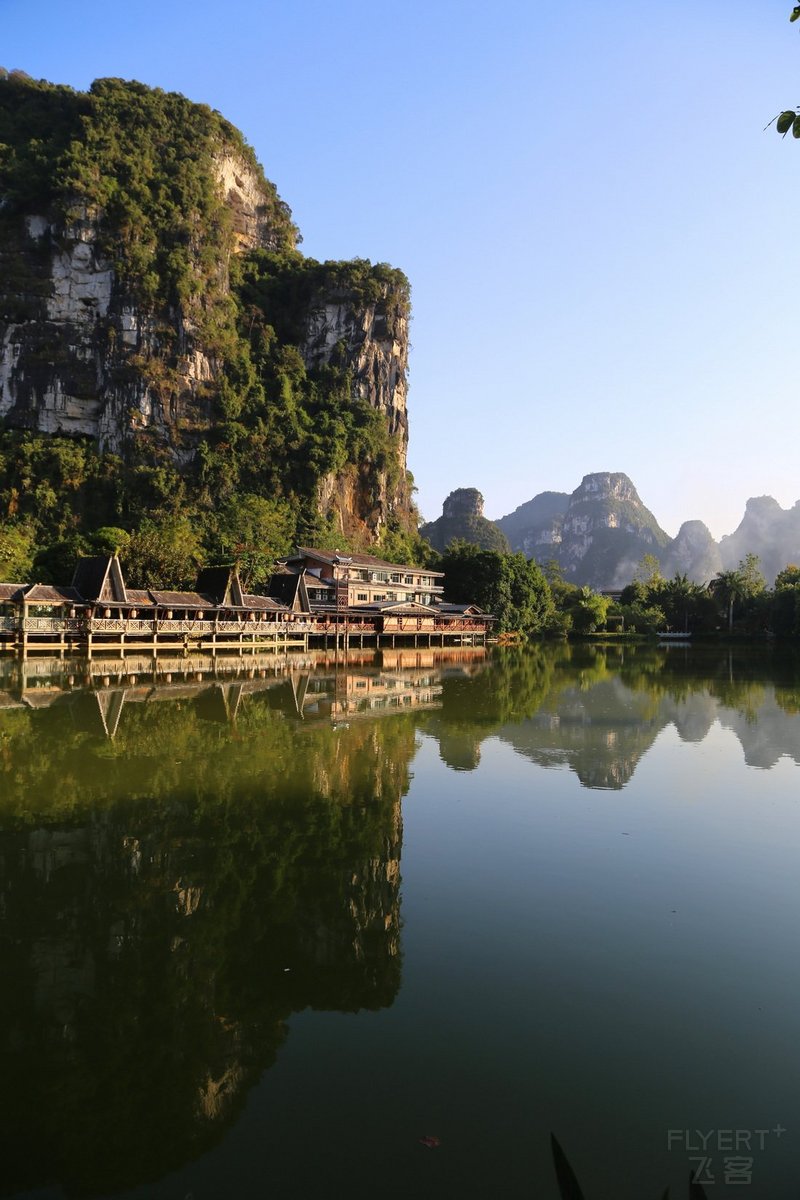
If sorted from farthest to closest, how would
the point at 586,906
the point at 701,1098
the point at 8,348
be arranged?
the point at 8,348 → the point at 586,906 → the point at 701,1098

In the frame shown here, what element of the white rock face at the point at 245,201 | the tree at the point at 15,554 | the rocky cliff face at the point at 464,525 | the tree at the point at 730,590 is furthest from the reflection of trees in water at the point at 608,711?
the rocky cliff face at the point at 464,525

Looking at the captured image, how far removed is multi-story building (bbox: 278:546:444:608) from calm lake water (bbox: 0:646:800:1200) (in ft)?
112

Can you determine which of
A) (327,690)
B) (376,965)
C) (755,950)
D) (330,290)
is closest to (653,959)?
(755,950)

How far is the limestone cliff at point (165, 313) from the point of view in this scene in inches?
2237

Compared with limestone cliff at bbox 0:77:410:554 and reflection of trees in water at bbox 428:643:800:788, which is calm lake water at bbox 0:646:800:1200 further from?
limestone cliff at bbox 0:77:410:554

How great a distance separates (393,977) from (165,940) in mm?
2104

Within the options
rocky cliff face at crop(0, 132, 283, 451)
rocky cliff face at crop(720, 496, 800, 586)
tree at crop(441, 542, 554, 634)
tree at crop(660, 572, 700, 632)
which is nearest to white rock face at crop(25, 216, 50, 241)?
rocky cliff face at crop(0, 132, 283, 451)

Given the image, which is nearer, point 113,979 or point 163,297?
point 113,979

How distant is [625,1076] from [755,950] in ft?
8.14

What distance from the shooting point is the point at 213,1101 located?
15.6ft

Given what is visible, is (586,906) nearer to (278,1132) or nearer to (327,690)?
(278,1132)

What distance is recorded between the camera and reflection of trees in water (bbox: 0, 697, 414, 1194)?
4582mm

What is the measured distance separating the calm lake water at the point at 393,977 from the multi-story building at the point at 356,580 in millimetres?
34281

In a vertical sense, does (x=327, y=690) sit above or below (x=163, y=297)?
below
